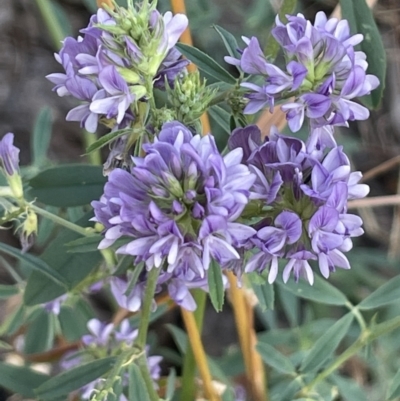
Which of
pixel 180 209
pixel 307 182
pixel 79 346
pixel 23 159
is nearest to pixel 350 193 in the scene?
pixel 307 182

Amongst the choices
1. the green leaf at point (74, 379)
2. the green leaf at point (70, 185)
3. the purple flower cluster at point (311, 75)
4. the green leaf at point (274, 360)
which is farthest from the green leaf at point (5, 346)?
the purple flower cluster at point (311, 75)

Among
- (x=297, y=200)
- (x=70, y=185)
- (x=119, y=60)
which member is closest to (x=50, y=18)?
(x=70, y=185)

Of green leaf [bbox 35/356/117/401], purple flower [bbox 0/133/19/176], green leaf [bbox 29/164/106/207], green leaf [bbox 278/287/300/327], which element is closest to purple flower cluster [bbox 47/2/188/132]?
purple flower [bbox 0/133/19/176]

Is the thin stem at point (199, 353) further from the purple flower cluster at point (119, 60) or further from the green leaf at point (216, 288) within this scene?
the purple flower cluster at point (119, 60)

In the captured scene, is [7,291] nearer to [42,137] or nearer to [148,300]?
[42,137]

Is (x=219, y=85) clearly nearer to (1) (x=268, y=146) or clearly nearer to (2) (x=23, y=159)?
(1) (x=268, y=146)

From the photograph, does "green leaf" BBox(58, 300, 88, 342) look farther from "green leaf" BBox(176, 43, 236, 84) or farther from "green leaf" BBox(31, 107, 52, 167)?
"green leaf" BBox(176, 43, 236, 84)
